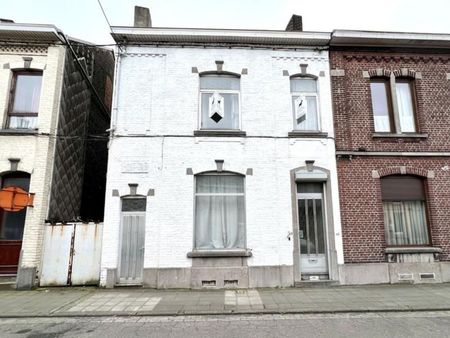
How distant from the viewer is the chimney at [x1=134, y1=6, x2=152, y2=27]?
36.7 ft

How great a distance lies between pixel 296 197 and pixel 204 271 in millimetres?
3535

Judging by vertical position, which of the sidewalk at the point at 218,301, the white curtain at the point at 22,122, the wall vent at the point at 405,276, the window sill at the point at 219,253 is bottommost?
the sidewalk at the point at 218,301

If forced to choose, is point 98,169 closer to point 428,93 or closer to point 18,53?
point 18,53

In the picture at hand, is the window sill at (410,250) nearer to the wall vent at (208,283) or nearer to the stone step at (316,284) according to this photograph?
the stone step at (316,284)

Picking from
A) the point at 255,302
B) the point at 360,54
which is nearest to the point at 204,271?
the point at 255,302

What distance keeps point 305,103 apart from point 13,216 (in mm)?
9682

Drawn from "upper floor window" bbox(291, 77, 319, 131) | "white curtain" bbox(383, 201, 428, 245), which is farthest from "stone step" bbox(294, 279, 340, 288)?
"upper floor window" bbox(291, 77, 319, 131)

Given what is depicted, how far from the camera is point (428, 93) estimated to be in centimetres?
1095

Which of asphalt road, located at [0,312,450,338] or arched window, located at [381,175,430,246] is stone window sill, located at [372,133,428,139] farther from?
asphalt road, located at [0,312,450,338]

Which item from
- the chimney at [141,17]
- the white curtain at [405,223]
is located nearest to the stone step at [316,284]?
the white curtain at [405,223]

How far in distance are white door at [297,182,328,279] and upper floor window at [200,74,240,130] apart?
308cm

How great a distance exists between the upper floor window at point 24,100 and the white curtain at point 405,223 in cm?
1143

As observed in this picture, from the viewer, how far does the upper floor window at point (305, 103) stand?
1055cm

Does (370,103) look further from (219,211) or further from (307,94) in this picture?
(219,211)
